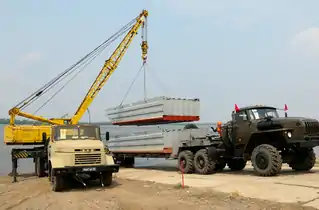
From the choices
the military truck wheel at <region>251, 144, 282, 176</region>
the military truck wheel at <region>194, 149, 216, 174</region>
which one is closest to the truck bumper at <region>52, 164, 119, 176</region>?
the military truck wheel at <region>194, 149, 216, 174</region>

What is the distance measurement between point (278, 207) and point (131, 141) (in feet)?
38.8

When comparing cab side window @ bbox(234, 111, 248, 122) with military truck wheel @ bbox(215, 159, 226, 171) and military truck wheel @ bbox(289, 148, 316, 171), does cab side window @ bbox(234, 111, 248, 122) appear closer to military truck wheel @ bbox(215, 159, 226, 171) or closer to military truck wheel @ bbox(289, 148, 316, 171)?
military truck wheel @ bbox(215, 159, 226, 171)

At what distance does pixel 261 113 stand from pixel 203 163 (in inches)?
121

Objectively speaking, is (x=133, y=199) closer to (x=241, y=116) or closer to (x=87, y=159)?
(x=87, y=159)

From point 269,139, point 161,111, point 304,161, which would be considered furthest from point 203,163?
point 304,161

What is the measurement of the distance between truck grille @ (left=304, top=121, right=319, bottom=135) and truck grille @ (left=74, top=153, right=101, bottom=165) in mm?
7054

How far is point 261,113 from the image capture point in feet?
44.9

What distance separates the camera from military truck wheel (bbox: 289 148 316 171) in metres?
13.6

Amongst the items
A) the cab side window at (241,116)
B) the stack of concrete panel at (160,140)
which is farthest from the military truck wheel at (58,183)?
the cab side window at (241,116)

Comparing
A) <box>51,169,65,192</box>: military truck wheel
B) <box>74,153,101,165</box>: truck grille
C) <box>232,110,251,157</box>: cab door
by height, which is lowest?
<box>51,169,65,192</box>: military truck wheel

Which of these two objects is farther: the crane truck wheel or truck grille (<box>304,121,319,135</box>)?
the crane truck wheel

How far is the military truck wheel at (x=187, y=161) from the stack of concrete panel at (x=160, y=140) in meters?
0.64

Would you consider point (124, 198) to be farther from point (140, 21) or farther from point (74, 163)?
point (140, 21)

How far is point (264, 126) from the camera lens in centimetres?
1309
